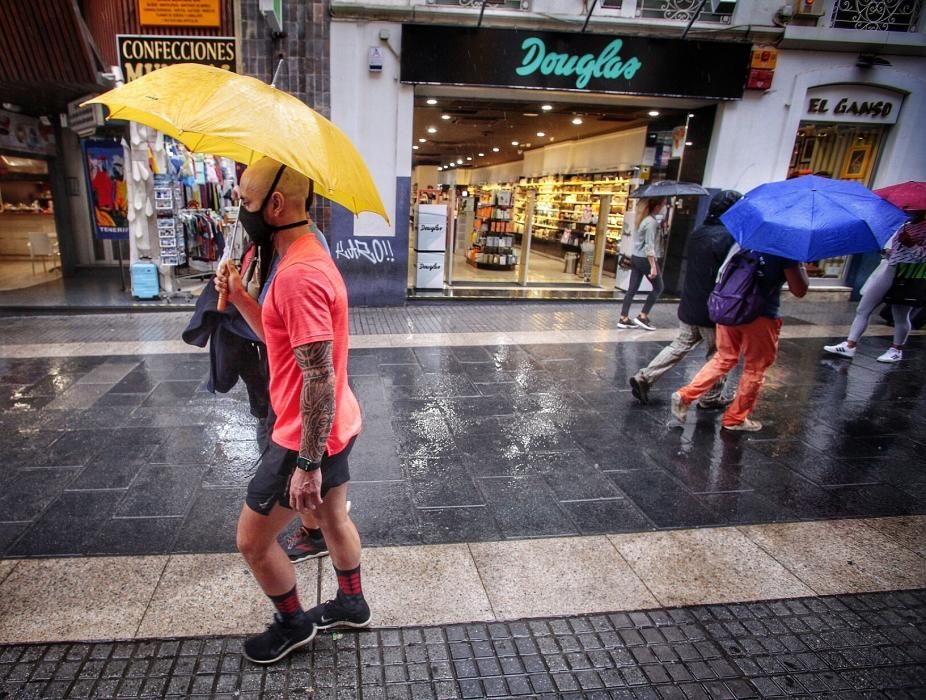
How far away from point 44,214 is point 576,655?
13.1m

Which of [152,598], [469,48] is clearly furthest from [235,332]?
[469,48]

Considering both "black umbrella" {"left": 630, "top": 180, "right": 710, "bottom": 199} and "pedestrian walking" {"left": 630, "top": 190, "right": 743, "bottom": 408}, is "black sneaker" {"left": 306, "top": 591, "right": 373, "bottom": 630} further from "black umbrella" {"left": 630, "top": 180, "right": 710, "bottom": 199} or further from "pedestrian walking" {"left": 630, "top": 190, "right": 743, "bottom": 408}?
"black umbrella" {"left": 630, "top": 180, "right": 710, "bottom": 199}

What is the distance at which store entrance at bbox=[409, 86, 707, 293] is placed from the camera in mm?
10273

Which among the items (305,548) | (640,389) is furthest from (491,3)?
(305,548)

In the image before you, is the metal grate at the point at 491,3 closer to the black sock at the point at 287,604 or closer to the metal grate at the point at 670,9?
the metal grate at the point at 670,9

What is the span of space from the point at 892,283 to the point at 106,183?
11790 millimetres

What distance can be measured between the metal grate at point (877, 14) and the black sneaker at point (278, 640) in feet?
39.4

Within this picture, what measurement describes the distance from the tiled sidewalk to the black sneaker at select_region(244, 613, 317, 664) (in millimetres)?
51

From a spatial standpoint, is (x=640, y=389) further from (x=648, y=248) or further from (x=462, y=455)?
(x=648, y=248)

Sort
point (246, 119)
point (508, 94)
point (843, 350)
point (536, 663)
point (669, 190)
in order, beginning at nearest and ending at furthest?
1. point (246, 119)
2. point (536, 663)
3. point (843, 350)
4. point (669, 190)
5. point (508, 94)

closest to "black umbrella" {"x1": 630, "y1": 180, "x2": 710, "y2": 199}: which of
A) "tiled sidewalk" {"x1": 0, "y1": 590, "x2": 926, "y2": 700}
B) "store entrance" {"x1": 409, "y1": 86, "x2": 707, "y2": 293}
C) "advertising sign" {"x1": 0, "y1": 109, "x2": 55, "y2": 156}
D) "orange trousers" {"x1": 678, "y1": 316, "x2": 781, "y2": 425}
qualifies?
"store entrance" {"x1": 409, "y1": 86, "x2": 707, "y2": 293}

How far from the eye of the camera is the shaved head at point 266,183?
6.76 ft

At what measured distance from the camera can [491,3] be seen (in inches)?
340

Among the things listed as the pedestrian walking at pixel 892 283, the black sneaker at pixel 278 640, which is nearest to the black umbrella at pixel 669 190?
the pedestrian walking at pixel 892 283
